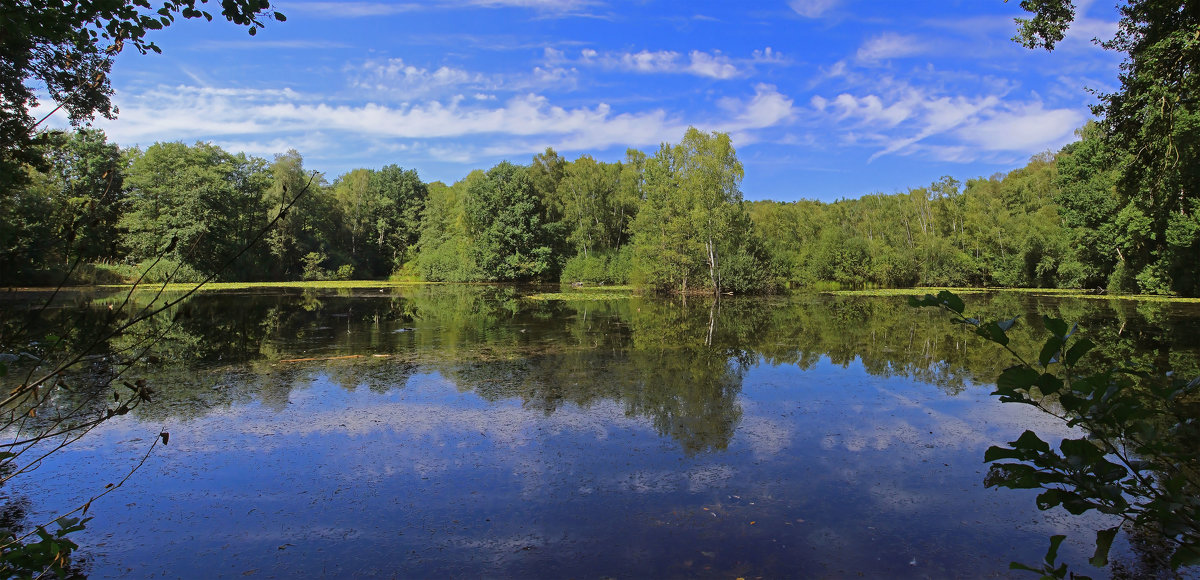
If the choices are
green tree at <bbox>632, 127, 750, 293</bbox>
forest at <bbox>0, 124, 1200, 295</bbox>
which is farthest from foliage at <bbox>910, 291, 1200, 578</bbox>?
green tree at <bbox>632, 127, 750, 293</bbox>

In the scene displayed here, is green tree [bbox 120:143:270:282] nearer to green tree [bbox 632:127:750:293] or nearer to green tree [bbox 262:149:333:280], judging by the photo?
green tree [bbox 262:149:333:280]

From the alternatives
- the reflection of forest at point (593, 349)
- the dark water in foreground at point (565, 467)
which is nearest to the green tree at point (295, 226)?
the reflection of forest at point (593, 349)

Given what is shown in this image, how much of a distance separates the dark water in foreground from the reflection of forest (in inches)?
3.8

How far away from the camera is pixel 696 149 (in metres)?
30.8

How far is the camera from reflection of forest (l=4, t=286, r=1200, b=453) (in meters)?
8.61

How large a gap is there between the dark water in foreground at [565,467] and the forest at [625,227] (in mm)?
14266

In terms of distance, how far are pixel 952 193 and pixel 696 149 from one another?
25439mm

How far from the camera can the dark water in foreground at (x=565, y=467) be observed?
422 centimetres

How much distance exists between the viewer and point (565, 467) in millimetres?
5844

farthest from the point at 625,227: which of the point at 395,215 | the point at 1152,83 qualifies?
the point at 1152,83

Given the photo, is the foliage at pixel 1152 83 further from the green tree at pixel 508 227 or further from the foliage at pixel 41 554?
the green tree at pixel 508 227

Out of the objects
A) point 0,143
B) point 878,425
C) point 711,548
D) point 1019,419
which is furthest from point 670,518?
point 1019,419

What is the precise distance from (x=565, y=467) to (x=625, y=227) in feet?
132

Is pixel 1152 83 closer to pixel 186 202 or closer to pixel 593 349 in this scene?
pixel 593 349
